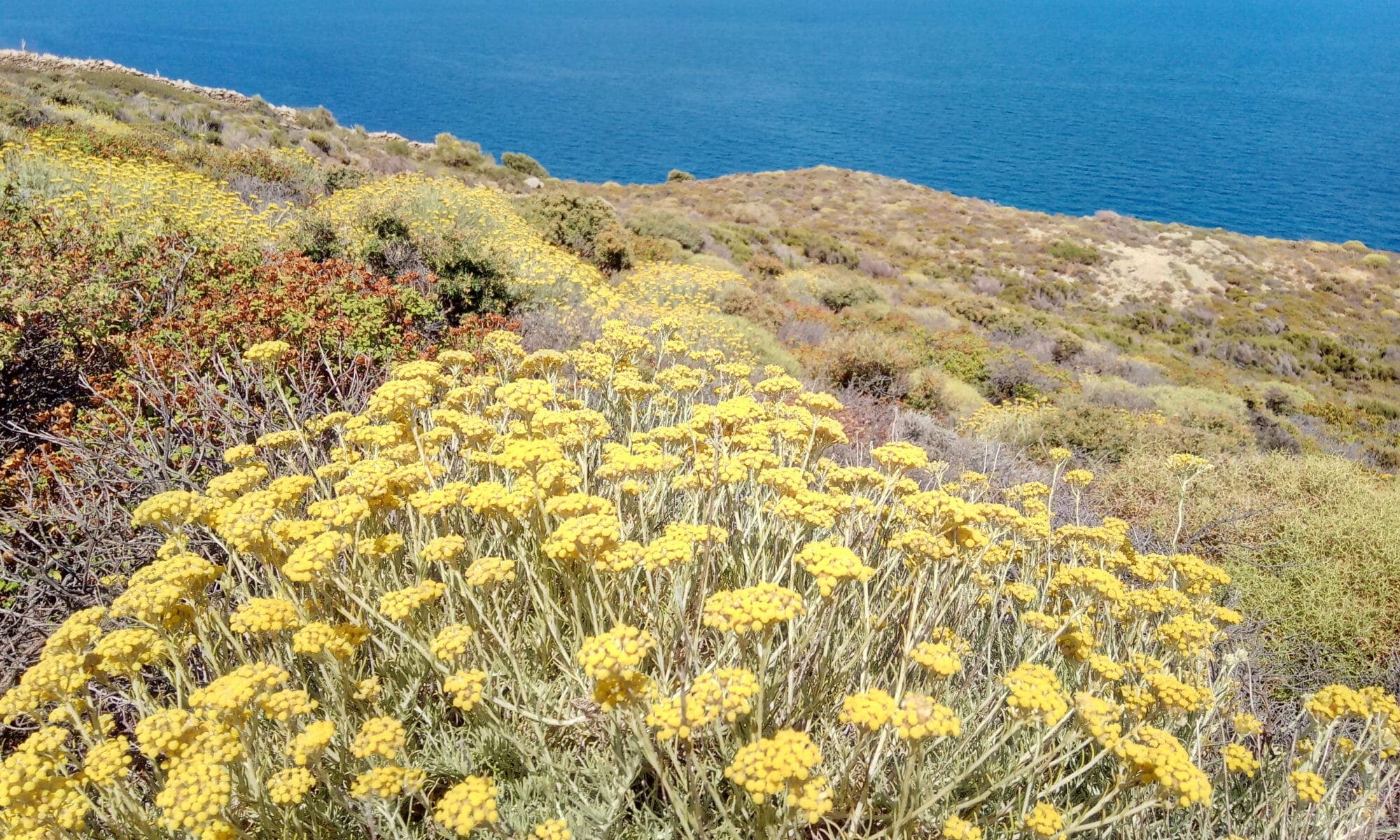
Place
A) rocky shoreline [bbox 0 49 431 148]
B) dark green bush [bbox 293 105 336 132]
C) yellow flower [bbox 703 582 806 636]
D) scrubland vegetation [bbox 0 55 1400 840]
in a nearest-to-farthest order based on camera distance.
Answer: yellow flower [bbox 703 582 806 636], scrubland vegetation [bbox 0 55 1400 840], rocky shoreline [bbox 0 49 431 148], dark green bush [bbox 293 105 336 132]

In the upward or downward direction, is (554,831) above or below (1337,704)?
below

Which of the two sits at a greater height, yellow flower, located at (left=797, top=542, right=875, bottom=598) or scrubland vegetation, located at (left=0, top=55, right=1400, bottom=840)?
yellow flower, located at (left=797, top=542, right=875, bottom=598)

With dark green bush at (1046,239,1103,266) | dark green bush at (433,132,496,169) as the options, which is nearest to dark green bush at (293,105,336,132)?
dark green bush at (433,132,496,169)

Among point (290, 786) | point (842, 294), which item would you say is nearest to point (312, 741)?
point (290, 786)

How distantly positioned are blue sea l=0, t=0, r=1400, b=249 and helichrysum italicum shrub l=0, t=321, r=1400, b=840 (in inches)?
2433

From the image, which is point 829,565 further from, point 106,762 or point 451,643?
point 106,762

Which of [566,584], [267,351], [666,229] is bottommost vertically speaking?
[566,584]

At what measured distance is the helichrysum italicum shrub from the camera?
5.88ft

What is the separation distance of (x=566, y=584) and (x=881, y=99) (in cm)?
11435

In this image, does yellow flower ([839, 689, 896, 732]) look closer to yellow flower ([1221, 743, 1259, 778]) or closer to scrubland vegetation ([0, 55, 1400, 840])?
scrubland vegetation ([0, 55, 1400, 840])

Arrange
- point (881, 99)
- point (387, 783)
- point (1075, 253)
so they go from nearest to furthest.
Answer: point (387, 783), point (1075, 253), point (881, 99)

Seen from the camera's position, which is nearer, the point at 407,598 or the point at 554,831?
the point at 554,831

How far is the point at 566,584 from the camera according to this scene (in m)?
2.98

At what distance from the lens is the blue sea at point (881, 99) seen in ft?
206
